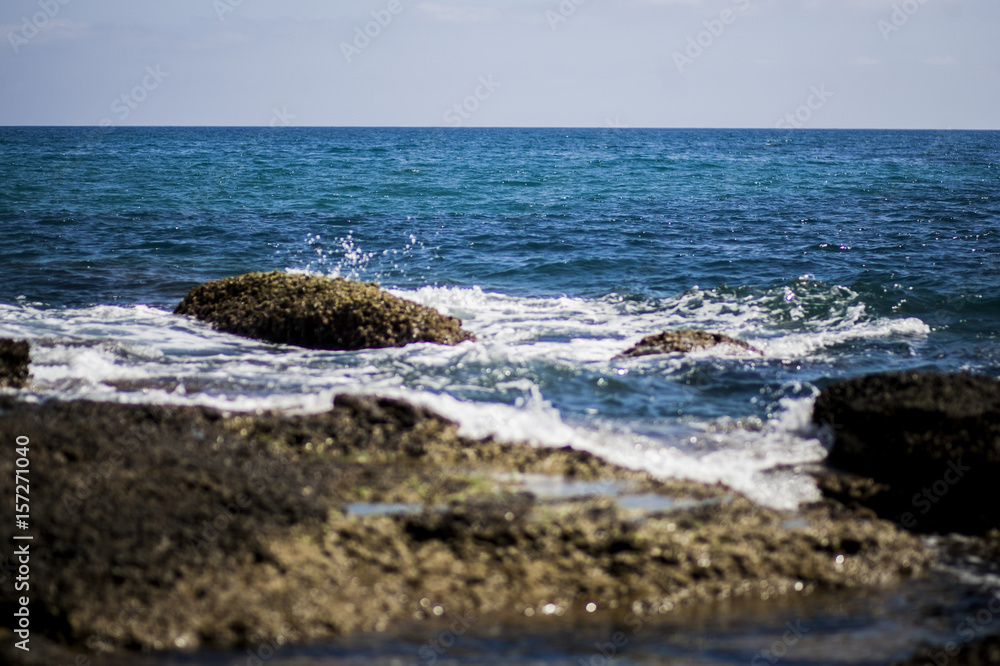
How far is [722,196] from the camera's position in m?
26.7

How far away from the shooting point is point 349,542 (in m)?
4.17

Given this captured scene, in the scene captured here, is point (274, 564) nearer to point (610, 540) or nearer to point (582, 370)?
point (610, 540)

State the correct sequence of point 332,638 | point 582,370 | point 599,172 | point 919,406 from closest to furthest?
point 332,638 < point 919,406 < point 582,370 < point 599,172

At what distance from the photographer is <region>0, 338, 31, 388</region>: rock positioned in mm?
7110

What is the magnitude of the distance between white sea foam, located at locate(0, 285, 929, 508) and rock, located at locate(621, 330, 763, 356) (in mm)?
227

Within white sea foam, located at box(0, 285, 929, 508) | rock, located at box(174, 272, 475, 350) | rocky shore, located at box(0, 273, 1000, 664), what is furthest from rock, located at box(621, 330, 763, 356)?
rocky shore, located at box(0, 273, 1000, 664)

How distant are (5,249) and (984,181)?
32.4m

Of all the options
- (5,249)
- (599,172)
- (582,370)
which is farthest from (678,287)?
(599,172)

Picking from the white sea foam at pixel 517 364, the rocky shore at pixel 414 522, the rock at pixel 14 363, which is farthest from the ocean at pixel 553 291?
the rocky shore at pixel 414 522

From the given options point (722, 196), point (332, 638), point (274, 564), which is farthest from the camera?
point (722, 196)

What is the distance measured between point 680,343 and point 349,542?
241 inches

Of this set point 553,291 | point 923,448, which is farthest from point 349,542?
point 553,291

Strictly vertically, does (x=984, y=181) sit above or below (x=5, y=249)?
above

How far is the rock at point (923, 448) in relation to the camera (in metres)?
5.09
